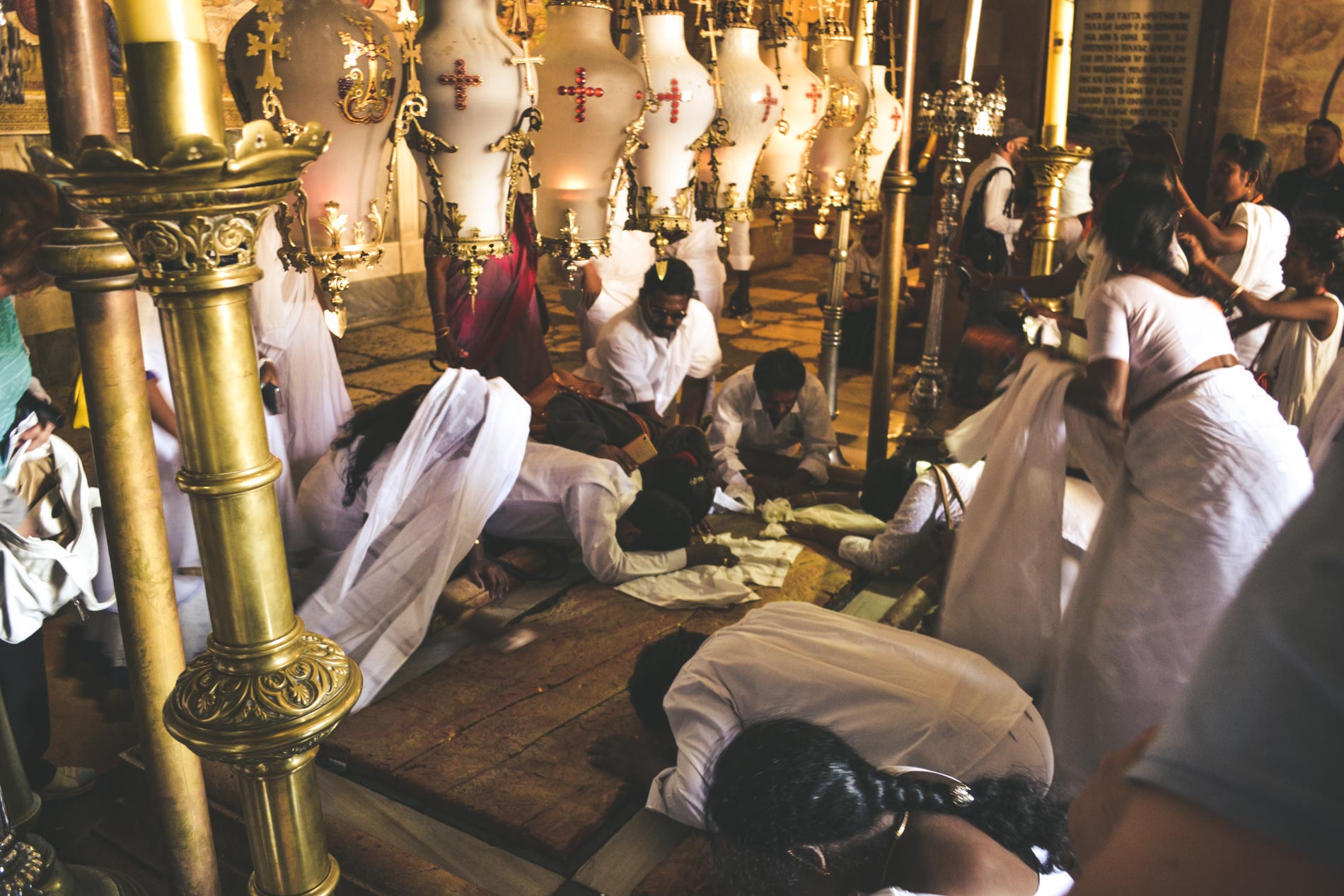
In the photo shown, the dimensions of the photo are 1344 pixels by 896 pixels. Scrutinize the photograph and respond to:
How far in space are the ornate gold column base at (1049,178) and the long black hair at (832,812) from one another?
6.29ft

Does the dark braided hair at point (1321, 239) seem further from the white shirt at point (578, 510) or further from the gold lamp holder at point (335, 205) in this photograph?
the gold lamp holder at point (335, 205)

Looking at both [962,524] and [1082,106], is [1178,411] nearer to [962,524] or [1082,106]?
[962,524]

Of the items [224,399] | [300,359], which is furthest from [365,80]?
[300,359]

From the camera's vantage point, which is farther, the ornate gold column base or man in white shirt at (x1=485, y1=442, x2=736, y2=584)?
man in white shirt at (x1=485, y1=442, x2=736, y2=584)

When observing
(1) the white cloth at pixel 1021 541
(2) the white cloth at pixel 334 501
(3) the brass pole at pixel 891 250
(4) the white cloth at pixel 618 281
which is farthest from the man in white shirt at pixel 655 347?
(1) the white cloth at pixel 1021 541

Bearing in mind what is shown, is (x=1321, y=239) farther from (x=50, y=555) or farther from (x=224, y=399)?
(x=50, y=555)

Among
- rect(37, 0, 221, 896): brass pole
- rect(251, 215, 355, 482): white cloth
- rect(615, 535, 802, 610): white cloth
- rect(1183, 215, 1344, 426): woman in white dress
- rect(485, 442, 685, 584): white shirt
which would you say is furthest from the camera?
rect(1183, 215, 1344, 426): woman in white dress

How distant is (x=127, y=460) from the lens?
3.82 feet

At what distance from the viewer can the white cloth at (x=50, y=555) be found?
2217 mm

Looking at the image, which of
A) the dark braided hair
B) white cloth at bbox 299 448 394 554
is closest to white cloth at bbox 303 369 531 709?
white cloth at bbox 299 448 394 554

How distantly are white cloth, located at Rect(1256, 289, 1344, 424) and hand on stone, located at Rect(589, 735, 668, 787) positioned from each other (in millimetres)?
3435

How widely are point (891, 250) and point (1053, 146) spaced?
0.95m

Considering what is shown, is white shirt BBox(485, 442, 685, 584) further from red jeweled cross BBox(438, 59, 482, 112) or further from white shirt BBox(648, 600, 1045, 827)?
red jeweled cross BBox(438, 59, 482, 112)

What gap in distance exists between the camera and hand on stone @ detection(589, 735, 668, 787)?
2.38 m
